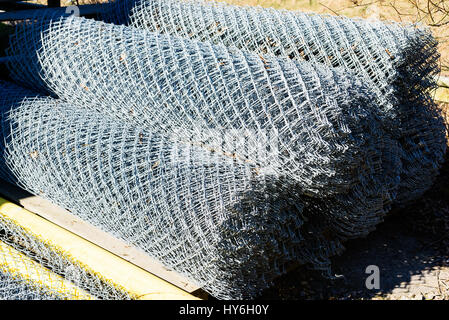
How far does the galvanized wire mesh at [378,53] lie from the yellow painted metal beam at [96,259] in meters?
1.64

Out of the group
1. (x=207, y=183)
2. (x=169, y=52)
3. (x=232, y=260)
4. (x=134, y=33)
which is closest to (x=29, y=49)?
(x=134, y=33)

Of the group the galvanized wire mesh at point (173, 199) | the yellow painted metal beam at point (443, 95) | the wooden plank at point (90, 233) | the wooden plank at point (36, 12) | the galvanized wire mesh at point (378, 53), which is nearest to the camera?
the galvanized wire mesh at point (173, 199)

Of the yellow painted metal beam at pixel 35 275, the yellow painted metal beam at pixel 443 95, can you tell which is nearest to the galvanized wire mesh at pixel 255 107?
the yellow painted metal beam at pixel 35 275

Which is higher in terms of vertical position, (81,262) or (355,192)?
(355,192)

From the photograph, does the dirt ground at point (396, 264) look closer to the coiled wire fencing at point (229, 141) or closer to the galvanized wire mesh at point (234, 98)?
the coiled wire fencing at point (229, 141)

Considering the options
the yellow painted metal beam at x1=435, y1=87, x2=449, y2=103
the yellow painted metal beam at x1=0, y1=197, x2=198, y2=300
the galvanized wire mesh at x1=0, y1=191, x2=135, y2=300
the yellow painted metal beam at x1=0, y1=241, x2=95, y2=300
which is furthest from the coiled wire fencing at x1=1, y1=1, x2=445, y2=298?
the yellow painted metal beam at x1=435, y1=87, x2=449, y2=103

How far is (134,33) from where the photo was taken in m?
3.38

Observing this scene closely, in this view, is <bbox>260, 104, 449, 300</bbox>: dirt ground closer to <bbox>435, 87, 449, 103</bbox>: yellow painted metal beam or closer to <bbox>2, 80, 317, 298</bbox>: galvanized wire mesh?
<bbox>2, 80, 317, 298</bbox>: galvanized wire mesh

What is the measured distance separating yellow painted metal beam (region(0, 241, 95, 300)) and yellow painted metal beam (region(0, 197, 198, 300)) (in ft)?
0.53

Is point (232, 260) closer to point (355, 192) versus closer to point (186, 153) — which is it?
point (186, 153)

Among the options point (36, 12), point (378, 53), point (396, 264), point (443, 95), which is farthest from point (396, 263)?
point (36, 12)

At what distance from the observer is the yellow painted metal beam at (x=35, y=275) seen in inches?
103

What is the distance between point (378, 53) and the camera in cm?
322

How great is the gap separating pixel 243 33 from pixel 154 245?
1809 millimetres
